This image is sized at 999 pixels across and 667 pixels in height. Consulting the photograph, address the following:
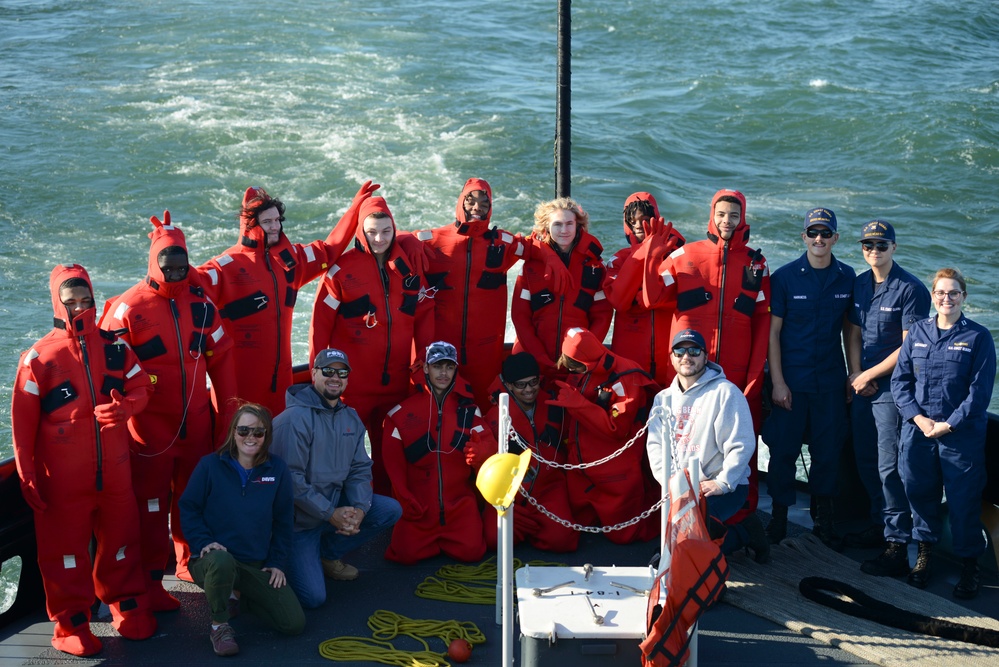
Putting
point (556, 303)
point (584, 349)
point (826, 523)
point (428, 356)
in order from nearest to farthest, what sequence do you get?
point (428, 356) → point (584, 349) → point (826, 523) → point (556, 303)

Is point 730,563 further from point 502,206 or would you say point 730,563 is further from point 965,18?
point 965,18

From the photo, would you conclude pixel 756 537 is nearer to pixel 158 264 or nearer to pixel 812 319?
pixel 812 319

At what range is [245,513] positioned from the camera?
4.64 meters

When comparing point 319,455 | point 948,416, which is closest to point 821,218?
point 948,416

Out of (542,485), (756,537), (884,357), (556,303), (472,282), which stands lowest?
(756,537)

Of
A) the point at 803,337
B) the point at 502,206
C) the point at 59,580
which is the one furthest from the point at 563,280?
the point at 502,206

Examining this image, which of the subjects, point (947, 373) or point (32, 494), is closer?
point (32, 494)

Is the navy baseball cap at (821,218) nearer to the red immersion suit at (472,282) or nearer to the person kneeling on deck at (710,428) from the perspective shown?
the person kneeling on deck at (710,428)

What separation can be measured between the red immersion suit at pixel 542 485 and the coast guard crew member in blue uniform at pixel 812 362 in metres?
1.05

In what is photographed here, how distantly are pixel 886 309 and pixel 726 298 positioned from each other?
2.49ft

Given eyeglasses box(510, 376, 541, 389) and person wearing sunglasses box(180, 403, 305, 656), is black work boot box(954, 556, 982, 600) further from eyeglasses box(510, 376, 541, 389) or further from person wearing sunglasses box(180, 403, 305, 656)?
person wearing sunglasses box(180, 403, 305, 656)

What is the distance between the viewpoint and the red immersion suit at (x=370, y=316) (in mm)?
5492

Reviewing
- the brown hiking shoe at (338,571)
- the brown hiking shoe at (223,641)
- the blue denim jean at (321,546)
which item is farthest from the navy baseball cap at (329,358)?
the brown hiking shoe at (223,641)

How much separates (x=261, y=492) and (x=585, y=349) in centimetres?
170
